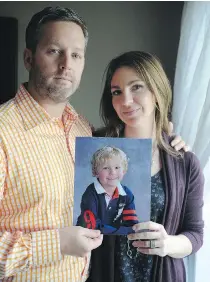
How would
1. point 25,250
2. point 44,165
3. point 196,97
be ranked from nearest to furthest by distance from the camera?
point 25,250, point 44,165, point 196,97

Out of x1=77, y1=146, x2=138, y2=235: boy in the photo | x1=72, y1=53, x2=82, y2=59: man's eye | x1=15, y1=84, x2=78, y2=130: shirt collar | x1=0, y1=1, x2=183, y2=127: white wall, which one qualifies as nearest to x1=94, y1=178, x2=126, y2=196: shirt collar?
x1=77, y1=146, x2=138, y2=235: boy in the photo

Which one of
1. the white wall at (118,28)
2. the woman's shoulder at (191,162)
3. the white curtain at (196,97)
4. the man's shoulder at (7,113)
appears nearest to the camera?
the man's shoulder at (7,113)

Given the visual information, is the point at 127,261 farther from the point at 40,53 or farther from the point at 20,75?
the point at 20,75

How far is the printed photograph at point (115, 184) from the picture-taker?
3.14 feet

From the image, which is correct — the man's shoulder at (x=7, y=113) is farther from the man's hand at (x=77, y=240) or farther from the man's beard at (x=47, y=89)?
the man's hand at (x=77, y=240)

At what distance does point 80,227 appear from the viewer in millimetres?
952

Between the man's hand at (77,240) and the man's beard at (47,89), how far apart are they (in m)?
0.39

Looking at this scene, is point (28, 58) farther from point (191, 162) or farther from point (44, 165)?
point (191, 162)

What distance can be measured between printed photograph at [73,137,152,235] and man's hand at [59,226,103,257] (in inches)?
0.7

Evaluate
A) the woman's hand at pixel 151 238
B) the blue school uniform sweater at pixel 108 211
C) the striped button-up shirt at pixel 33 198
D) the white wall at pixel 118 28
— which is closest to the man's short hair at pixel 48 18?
the striped button-up shirt at pixel 33 198

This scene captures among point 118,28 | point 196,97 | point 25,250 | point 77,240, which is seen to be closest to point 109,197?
point 77,240

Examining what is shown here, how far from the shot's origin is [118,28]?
2.26m

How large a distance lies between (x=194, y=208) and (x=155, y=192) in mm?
132

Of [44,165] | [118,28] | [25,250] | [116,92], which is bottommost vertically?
[25,250]
